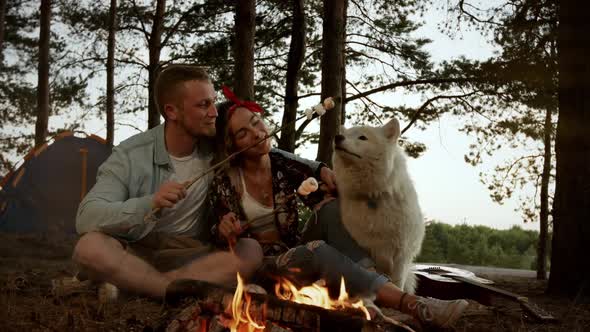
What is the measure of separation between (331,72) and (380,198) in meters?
4.75

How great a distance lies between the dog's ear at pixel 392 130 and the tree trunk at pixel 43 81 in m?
12.3

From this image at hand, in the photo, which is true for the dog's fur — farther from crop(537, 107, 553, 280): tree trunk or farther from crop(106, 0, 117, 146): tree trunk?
crop(106, 0, 117, 146): tree trunk

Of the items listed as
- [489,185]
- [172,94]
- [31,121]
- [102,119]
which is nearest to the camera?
[172,94]

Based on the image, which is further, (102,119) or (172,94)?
(102,119)

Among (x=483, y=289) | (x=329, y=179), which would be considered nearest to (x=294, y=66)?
(x=329, y=179)

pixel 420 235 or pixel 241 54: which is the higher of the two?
pixel 241 54

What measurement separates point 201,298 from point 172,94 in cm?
167

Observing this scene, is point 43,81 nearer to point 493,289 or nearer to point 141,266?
point 141,266

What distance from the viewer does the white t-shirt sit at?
3803 mm

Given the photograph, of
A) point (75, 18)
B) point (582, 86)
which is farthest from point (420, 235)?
point (75, 18)

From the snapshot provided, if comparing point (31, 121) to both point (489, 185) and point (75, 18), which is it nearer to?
point (75, 18)

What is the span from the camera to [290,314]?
2.32m

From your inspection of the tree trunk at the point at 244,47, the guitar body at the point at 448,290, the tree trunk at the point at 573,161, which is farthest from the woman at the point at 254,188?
the tree trunk at the point at 244,47

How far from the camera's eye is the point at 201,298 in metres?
2.61
